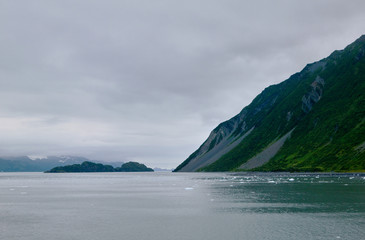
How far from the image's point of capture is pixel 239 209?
51.2 metres

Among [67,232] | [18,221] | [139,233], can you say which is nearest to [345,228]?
[139,233]

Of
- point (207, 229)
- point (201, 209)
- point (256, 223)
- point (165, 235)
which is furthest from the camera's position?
point (201, 209)

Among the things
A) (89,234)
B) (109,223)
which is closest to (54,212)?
(109,223)

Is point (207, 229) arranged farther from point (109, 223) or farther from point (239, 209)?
point (239, 209)

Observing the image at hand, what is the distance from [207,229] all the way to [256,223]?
6316 mm

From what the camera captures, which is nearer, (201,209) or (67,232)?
(67,232)

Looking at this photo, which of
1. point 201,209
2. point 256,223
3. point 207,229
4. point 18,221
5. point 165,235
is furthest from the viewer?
point 201,209

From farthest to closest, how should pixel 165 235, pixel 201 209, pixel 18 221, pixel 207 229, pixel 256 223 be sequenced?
pixel 201 209 < pixel 18 221 < pixel 256 223 < pixel 207 229 < pixel 165 235

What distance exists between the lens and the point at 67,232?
115 feet

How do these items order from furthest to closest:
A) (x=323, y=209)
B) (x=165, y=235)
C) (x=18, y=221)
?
(x=323, y=209) → (x=18, y=221) → (x=165, y=235)

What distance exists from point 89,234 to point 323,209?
32807 millimetres

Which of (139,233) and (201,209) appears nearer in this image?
(139,233)

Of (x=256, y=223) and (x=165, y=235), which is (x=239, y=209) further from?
(x=165, y=235)

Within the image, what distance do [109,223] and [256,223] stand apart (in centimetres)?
1692
